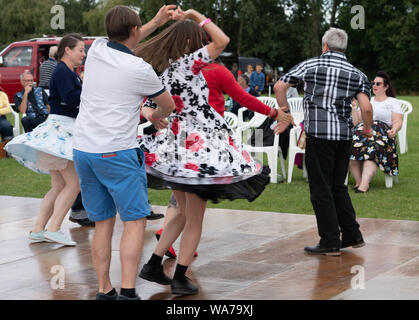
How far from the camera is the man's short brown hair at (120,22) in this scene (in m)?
4.29

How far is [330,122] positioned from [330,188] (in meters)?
0.58

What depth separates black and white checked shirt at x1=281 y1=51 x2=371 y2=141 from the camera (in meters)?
5.88

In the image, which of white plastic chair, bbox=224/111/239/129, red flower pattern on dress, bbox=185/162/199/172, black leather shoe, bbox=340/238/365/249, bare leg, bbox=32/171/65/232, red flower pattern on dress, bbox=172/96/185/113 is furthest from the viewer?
white plastic chair, bbox=224/111/239/129

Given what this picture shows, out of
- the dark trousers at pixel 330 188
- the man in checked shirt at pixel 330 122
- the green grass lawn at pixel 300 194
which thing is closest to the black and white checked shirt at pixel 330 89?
the man in checked shirt at pixel 330 122

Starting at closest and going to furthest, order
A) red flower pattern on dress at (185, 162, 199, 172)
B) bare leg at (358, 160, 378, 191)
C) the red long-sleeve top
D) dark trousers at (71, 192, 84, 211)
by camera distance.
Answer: red flower pattern on dress at (185, 162, 199, 172) → the red long-sleeve top → dark trousers at (71, 192, 84, 211) → bare leg at (358, 160, 378, 191)

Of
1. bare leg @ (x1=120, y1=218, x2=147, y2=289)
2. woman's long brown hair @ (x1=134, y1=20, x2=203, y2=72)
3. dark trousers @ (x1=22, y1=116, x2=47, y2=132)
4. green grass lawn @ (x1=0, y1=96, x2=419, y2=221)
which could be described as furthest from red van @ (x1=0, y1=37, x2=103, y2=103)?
bare leg @ (x1=120, y1=218, x2=147, y2=289)

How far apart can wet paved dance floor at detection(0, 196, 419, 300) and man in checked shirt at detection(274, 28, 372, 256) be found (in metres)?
0.23

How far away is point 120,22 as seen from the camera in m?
4.29

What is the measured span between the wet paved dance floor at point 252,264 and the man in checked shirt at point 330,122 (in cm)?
23

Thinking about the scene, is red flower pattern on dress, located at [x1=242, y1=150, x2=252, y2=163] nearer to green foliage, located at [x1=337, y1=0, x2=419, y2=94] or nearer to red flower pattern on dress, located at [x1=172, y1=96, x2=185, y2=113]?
red flower pattern on dress, located at [x1=172, y1=96, x2=185, y2=113]

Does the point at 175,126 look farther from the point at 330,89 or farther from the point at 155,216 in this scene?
the point at 155,216

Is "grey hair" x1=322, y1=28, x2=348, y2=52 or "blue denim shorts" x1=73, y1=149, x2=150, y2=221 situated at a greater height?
"grey hair" x1=322, y1=28, x2=348, y2=52

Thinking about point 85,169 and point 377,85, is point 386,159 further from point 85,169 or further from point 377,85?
point 85,169

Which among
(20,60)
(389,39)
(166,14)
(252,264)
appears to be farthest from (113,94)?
(389,39)
